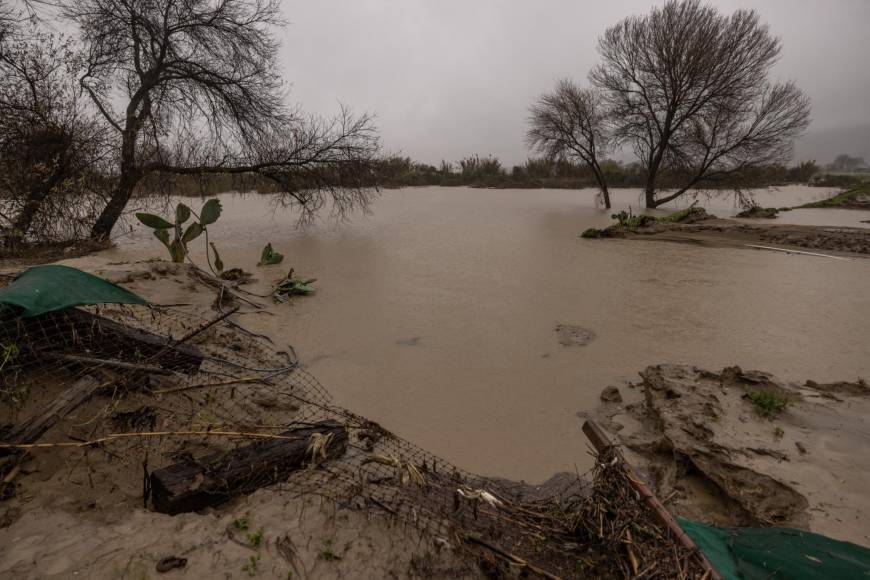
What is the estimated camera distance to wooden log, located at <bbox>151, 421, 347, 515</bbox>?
1.88 metres

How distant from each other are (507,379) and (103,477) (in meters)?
2.97

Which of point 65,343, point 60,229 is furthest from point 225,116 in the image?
point 65,343

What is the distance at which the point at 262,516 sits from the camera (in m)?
1.87

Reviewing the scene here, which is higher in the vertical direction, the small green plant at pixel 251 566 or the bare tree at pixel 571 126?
the bare tree at pixel 571 126

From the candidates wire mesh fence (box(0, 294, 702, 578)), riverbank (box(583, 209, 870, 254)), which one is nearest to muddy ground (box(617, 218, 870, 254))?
riverbank (box(583, 209, 870, 254))

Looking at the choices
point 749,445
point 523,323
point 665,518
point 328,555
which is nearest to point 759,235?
point 523,323

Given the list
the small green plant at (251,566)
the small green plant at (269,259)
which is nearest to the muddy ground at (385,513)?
the small green plant at (251,566)

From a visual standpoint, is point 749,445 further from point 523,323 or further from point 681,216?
point 681,216

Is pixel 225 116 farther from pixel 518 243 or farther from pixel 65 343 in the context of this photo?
pixel 65 343

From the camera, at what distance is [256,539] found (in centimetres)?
171

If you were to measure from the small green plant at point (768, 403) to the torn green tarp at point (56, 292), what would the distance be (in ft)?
14.2

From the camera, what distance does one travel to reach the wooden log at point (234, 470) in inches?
73.9

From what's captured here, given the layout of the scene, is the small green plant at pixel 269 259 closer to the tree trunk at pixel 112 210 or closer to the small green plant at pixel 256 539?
the tree trunk at pixel 112 210

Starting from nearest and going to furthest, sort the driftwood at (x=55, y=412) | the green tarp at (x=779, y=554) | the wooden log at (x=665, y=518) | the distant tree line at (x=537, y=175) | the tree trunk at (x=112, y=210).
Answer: the wooden log at (x=665, y=518)
the green tarp at (x=779, y=554)
the driftwood at (x=55, y=412)
the tree trunk at (x=112, y=210)
the distant tree line at (x=537, y=175)
